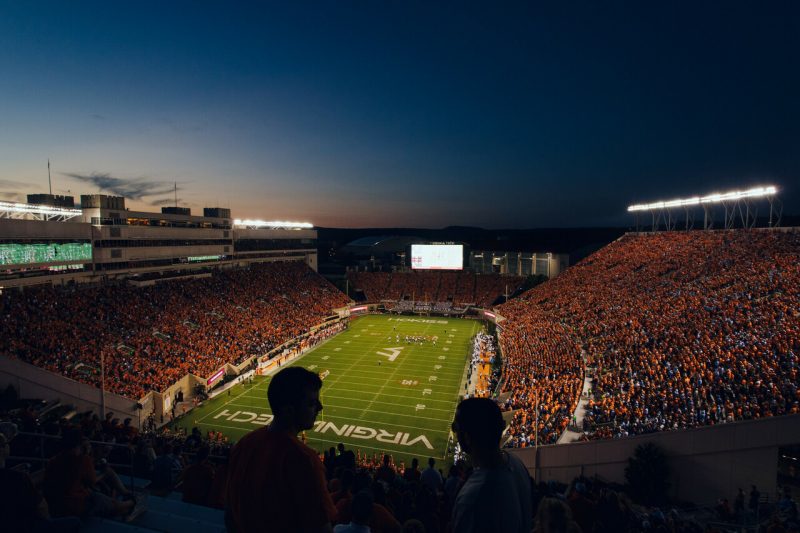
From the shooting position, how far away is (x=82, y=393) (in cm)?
1998

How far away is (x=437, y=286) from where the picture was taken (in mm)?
66875

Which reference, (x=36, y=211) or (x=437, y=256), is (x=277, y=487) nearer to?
(x=36, y=211)

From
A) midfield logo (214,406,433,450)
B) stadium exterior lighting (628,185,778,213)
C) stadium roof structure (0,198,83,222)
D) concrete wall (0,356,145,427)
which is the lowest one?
midfield logo (214,406,433,450)

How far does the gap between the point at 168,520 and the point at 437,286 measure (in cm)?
6267

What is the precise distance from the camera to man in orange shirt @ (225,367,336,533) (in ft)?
6.87

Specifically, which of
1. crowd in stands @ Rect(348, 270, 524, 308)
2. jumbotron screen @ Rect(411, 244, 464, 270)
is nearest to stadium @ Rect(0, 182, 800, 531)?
crowd in stands @ Rect(348, 270, 524, 308)

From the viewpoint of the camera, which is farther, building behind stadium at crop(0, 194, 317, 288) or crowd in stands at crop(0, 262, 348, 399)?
building behind stadium at crop(0, 194, 317, 288)

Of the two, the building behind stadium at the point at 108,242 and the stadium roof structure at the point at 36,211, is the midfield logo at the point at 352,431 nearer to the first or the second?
the building behind stadium at the point at 108,242

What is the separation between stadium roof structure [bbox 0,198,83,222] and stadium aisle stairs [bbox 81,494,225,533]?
33402 millimetres

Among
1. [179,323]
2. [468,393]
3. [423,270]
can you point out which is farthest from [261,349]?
[423,270]

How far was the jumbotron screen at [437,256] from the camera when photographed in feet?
211

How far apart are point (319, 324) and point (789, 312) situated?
118 ft

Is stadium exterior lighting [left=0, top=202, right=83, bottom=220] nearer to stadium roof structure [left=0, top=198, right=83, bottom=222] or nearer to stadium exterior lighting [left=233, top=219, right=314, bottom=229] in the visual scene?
stadium roof structure [left=0, top=198, right=83, bottom=222]

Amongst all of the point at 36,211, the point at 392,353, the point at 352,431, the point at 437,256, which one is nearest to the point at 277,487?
the point at 352,431
